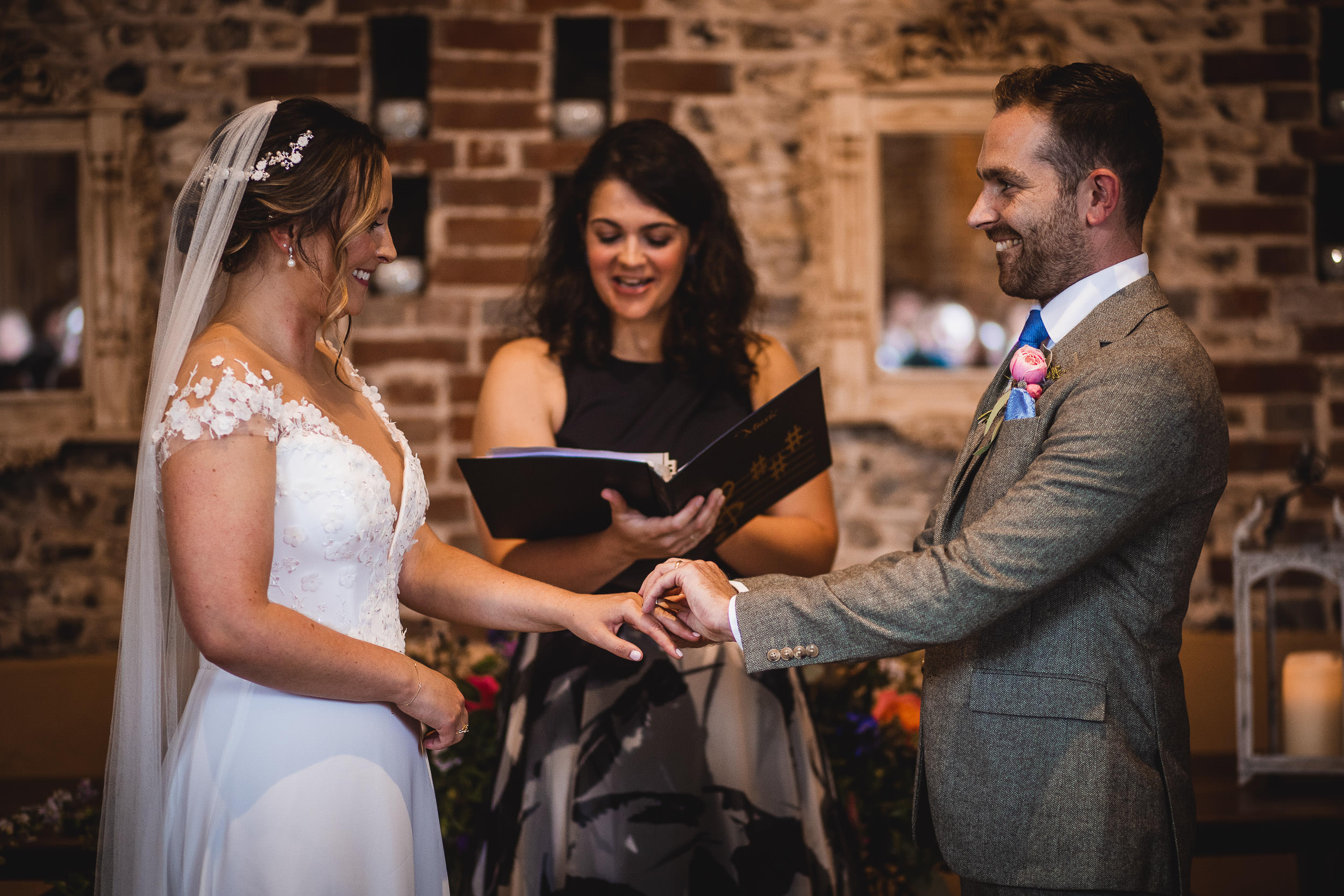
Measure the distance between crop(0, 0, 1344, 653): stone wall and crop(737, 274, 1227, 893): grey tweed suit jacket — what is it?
217 centimetres

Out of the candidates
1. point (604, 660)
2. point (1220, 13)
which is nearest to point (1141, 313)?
point (604, 660)

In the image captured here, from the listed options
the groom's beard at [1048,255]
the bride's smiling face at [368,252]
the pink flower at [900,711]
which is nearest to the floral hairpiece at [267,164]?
the bride's smiling face at [368,252]

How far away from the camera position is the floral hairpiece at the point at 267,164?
145cm

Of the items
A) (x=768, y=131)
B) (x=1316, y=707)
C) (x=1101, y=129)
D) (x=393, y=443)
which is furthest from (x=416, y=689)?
(x=768, y=131)

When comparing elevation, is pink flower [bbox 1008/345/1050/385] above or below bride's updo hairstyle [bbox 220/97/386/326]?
below

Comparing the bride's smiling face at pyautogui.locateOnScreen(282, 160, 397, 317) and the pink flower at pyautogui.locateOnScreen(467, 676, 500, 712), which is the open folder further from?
the pink flower at pyautogui.locateOnScreen(467, 676, 500, 712)

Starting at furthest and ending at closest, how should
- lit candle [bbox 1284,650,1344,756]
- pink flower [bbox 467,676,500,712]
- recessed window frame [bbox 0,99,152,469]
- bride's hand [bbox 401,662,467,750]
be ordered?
recessed window frame [bbox 0,99,152,469] → pink flower [bbox 467,676,500,712] → lit candle [bbox 1284,650,1344,756] → bride's hand [bbox 401,662,467,750]

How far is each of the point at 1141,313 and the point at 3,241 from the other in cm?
350

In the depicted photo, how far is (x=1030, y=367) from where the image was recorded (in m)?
1.50

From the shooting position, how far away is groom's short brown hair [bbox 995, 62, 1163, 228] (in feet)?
4.90

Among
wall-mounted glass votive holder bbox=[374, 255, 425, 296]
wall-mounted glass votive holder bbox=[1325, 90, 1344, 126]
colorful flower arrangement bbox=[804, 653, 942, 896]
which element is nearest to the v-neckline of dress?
colorful flower arrangement bbox=[804, 653, 942, 896]

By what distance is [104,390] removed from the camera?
3502 mm

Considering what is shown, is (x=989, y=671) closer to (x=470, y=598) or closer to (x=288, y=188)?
(x=470, y=598)

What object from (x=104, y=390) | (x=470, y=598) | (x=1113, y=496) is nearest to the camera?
(x=1113, y=496)
